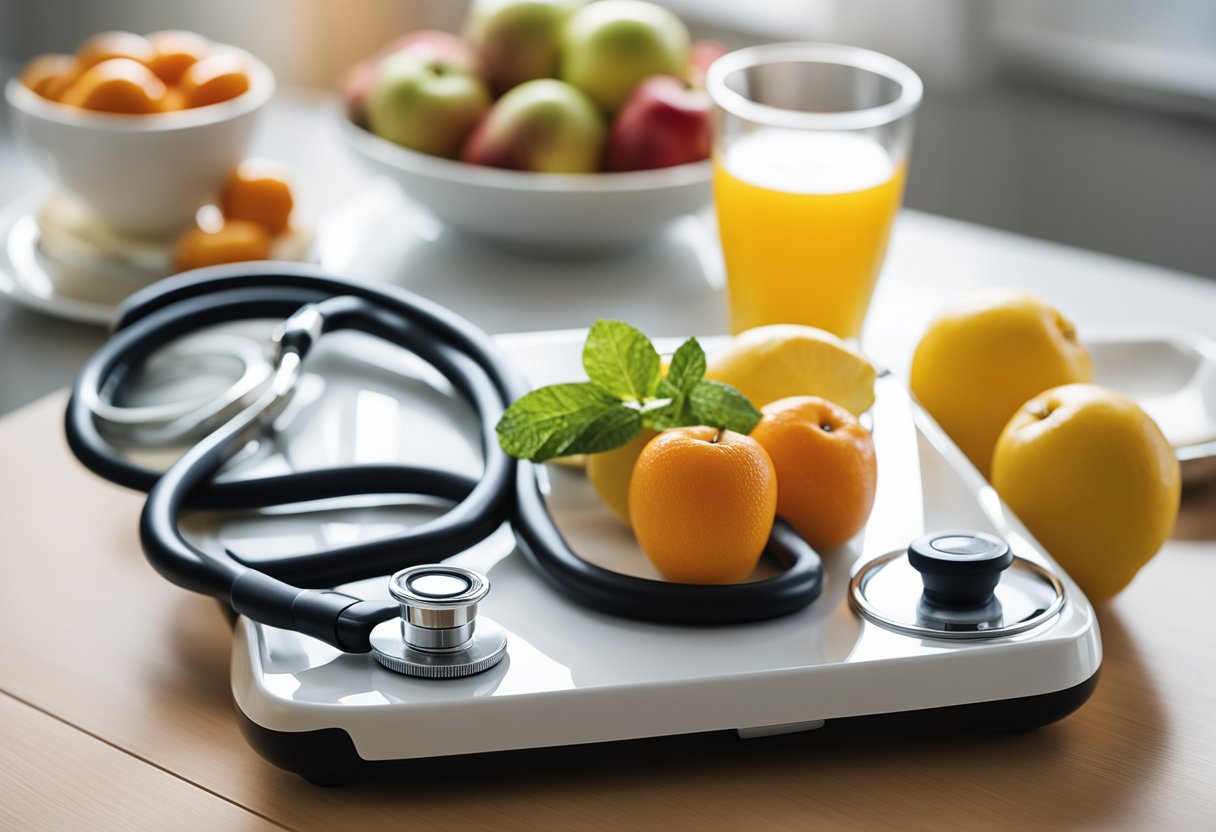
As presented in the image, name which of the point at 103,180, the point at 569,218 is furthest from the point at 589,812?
the point at 103,180

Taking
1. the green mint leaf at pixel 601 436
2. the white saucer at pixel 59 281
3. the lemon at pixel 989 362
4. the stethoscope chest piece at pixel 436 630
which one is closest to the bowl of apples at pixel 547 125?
the white saucer at pixel 59 281

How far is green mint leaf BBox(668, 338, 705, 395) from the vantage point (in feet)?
2.13

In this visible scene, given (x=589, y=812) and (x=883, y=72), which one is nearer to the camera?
(x=589, y=812)

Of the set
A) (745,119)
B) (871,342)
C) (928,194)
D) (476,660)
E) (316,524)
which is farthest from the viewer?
(928,194)

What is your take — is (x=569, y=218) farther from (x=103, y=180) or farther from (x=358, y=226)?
(x=103, y=180)

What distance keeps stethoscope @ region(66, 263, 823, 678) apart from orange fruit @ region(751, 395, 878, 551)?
0.02 meters

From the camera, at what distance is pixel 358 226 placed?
4.04 feet

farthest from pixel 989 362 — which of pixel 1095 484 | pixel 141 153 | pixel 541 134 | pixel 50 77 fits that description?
pixel 50 77

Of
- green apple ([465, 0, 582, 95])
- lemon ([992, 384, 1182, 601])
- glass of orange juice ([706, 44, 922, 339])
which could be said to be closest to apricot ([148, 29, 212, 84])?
green apple ([465, 0, 582, 95])

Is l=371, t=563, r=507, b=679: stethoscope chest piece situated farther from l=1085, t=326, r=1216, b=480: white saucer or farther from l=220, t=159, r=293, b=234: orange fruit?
l=220, t=159, r=293, b=234: orange fruit

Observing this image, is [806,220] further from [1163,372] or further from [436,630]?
[436,630]

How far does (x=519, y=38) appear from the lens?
3.84ft

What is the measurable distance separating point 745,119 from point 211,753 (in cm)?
55

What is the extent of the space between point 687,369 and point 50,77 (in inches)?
29.8
